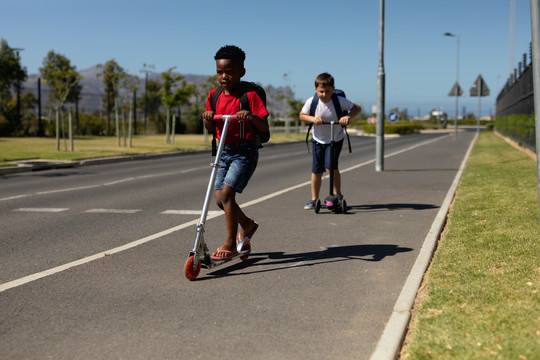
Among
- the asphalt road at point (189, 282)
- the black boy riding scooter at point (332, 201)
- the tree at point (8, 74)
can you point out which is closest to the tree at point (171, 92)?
the tree at point (8, 74)

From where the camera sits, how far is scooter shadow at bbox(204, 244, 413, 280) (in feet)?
17.3

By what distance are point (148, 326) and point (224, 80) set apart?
85.1 inches

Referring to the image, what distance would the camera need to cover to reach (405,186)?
11.9 m

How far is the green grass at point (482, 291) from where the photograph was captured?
3.21 metres

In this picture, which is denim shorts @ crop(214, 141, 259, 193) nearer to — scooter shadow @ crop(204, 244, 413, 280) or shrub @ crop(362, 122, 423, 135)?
scooter shadow @ crop(204, 244, 413, 280)

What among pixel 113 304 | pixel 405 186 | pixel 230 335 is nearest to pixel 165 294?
pixel 113 304

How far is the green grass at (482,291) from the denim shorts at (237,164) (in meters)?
1.74

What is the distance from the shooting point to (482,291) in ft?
13.8

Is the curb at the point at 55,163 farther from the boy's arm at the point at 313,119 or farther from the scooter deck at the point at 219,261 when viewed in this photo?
the scooter deck at the point at 219,261

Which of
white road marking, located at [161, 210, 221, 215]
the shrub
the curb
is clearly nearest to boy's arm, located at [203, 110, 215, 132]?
white road marking, located at [161, 210, 221, 215]

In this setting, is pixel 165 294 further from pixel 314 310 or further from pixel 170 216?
pixel 170 216

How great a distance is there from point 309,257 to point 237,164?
1.25 m

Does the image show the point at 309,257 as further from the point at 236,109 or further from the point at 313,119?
the point at 313,119

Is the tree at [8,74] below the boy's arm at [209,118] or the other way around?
the other way around
